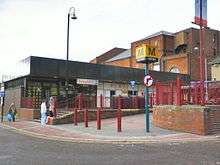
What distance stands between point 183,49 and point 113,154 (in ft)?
172

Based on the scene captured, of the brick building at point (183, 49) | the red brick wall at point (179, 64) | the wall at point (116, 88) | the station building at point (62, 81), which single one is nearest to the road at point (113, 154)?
the station building at point (62, 81)

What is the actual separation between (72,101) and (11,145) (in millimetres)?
15312

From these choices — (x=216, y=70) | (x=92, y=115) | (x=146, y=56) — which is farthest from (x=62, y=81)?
(x=216, y=70)

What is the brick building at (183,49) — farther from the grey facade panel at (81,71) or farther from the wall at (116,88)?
the wall at (116,88)

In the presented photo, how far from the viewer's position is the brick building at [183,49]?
56562mm

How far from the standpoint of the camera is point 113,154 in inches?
492

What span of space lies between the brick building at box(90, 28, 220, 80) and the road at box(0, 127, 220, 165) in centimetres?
4181

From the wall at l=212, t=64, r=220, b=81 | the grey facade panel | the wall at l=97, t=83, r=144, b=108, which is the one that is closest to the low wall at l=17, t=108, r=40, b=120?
the grey facade panel

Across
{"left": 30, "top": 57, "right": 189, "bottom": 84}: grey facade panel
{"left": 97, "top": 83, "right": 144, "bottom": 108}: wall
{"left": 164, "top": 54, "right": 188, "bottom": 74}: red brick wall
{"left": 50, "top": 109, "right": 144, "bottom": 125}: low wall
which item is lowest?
{"left": 50, "top": 109, "right": 144, "bottom": 125}: low wall

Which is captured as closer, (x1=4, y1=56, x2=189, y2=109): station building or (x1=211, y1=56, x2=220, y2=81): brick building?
(x1=4, y1=56, x2=189, y2=109): station building

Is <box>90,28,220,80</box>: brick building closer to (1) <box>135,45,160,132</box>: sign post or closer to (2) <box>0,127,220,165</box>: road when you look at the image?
(1) <box>135,45,160,132</box>: sign post

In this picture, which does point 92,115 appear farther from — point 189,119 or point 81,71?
point 189,119

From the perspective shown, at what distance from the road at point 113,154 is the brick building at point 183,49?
137 ft

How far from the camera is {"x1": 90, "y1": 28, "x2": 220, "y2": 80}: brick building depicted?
56562 millimetres
